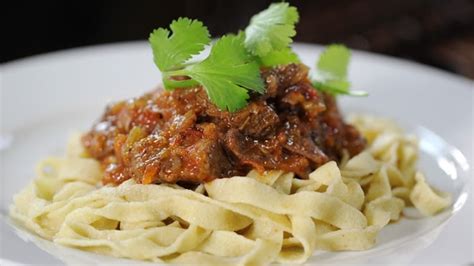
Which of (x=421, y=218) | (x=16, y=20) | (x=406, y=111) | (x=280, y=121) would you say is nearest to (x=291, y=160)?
(x=280, y=121)

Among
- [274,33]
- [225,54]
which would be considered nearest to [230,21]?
[274,33]

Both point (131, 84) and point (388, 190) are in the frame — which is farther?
point (131, 84)

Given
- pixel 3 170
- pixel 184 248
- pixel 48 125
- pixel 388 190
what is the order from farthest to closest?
pixel 48 125 < pixel 3 170 < pixel 388 190 < pixel 184 248

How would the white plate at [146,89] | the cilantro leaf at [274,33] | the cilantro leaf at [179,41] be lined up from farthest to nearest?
the cilantro leaf at [274,33] < the cilantro leaf at [179,41] < the white plate at [146,89]

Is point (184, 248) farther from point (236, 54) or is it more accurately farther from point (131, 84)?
point (131, 84)

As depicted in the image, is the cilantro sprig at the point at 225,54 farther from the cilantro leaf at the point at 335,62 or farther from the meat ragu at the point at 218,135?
the cilantro leaf at the point at 335,62

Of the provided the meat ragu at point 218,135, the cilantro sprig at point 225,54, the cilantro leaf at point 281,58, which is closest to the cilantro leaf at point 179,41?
the cilantro sprig at point 225,54

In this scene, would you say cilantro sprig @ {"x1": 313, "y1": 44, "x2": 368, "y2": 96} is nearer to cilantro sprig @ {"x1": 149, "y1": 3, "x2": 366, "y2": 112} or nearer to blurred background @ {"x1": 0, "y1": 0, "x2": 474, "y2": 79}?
cilantro sprig @ {"x1": 149, "y1": 3, "x2": 366, "y2": 112}
